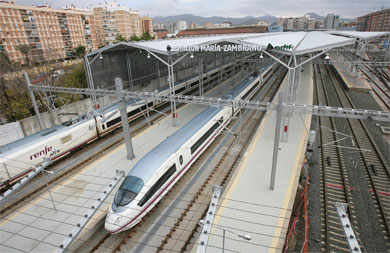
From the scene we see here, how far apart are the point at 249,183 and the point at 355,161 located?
742 cm

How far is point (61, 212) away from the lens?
10180 millimetres

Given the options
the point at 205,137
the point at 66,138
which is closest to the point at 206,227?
the point at 205,137

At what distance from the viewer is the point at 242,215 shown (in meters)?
9.41

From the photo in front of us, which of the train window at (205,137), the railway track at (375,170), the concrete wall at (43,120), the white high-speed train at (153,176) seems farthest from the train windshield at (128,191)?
the concrete wall at (43,120)

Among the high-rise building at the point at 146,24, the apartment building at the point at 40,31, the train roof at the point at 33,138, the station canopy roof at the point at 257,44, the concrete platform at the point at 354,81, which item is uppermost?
the high-rise building at the point at 146,24

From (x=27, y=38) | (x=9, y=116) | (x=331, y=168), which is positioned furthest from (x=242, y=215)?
(x=27, y=38)

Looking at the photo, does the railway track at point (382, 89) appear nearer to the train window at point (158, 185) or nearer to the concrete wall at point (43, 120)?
the train window at point (158, 185)

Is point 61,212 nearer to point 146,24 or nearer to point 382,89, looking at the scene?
point 382,89

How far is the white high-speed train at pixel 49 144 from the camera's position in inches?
460

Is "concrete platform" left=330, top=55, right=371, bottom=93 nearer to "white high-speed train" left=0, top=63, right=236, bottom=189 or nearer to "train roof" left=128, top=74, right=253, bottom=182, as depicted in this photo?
"train roof" left=128, top=74, right=253, bottom=182

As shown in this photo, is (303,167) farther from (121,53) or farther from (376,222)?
(121,53)

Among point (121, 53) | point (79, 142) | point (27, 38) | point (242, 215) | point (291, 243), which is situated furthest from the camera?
point (27, 38)

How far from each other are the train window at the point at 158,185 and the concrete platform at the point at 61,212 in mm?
2186

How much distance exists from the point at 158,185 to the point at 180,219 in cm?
185
